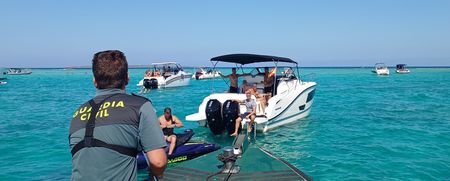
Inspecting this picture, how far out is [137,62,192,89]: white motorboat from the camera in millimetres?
31936

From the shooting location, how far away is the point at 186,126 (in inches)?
538

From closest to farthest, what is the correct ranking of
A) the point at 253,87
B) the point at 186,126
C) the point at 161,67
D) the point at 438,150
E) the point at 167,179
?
the point at 167,179 < the point at 438,150 < the point at 253,87 < the point at 186,126 < the point at 161,67

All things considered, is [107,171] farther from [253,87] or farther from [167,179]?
[253,87]

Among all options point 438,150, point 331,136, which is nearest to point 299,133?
point 331,136

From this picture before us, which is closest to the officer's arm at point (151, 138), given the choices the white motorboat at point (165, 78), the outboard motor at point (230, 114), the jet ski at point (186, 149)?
the jet ski at point (186, 149)

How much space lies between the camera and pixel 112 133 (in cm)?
213

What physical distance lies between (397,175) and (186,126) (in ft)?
26.1

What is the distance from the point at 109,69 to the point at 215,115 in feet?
27.0

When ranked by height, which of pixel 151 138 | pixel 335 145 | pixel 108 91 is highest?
pixel 108 91

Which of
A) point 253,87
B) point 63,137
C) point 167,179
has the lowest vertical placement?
point 63,137

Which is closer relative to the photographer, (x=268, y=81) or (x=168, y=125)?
(x=168, y=125)

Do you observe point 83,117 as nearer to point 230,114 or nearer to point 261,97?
point 230,114

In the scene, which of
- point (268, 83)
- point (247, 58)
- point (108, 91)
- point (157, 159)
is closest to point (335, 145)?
point (268, 83)

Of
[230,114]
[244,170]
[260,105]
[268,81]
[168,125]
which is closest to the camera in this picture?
[244,170]
